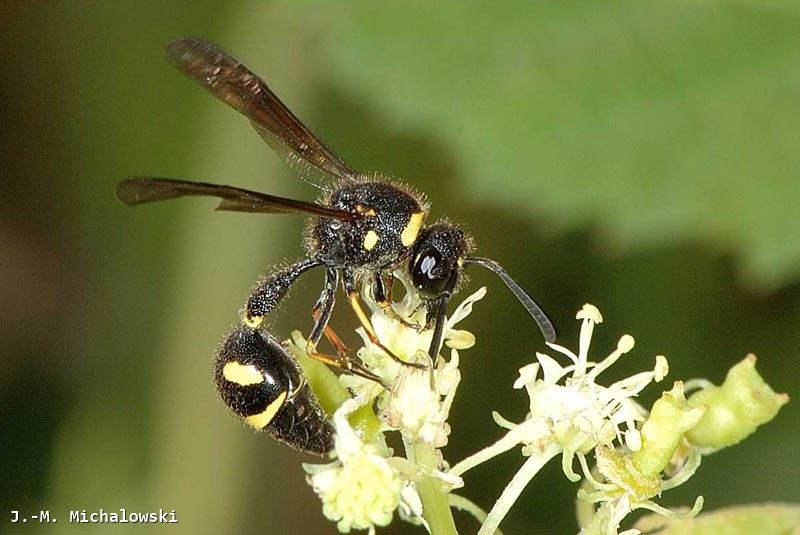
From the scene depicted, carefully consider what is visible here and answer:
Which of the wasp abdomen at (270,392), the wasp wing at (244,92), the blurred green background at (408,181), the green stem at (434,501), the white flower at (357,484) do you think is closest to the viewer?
the white flower at (357,484)

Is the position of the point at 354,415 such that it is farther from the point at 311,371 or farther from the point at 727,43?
the point at 727,43

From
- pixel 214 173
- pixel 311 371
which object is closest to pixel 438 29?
pixel 214 173

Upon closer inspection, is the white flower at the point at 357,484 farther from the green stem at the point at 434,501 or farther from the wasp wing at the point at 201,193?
the wasp wing at the point at 201,193

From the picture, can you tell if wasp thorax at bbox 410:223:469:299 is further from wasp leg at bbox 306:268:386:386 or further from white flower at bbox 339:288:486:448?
wasp leg at bbox 306:268:386:386

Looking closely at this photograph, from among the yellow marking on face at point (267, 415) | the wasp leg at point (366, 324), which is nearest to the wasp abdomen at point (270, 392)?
the yellow marking on face at point (267, 415)

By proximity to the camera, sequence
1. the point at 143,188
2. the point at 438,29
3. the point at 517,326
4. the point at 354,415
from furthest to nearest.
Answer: the point at 438,29
the point at 517,326
the point at 354,415
the point at 143,188

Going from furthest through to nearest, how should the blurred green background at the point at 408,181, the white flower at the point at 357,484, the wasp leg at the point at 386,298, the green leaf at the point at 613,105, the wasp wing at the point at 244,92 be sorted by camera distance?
the green leaf at the point at 613,105, the blurred green background at the point at 408,181, the wasp wing at the point at 244,92, the wasp leg at the point at 386,298, the white flower at the point at 357,484

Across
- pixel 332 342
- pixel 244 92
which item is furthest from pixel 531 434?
pixel 244 92
